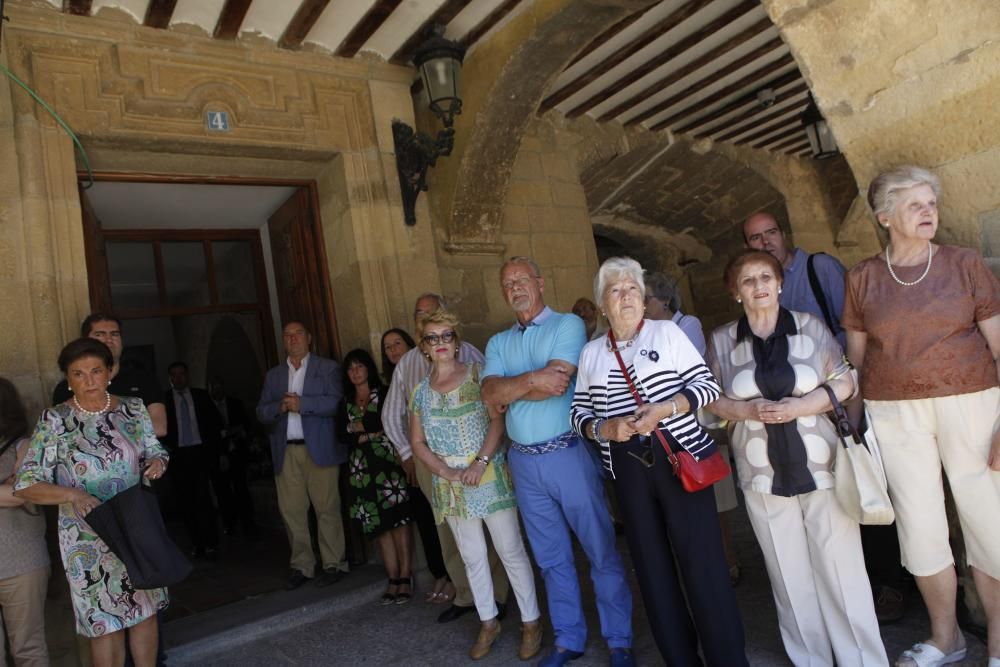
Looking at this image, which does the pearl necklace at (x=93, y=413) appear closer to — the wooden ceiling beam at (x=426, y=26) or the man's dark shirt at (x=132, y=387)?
the man's dark shirt at (x=132, y=387)

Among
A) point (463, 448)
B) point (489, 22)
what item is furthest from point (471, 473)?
point (489, 22)

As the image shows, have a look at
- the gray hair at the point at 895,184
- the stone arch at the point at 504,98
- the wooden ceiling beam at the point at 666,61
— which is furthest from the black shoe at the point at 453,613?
the wooden ceiling beam at the point at 666,61

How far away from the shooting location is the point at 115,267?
724 centimetres

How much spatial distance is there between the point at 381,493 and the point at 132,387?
4.17ft

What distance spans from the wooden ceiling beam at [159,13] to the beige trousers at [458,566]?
2521 millimetres

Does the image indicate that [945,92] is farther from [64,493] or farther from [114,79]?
[114,79]

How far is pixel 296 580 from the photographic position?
3967 mm

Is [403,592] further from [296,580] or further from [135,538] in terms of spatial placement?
[135,538]

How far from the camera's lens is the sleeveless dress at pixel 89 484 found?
2.56 m

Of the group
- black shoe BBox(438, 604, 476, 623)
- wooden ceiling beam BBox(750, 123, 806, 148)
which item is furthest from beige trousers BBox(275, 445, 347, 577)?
wooden ceiling beam BBox(750, 123, 806, 148)

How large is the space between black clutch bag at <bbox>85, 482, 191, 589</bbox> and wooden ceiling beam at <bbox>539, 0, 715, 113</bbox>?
3808mm

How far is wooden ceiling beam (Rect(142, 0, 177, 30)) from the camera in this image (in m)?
3.53

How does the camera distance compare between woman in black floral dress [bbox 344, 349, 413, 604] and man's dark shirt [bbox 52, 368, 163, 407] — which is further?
woman in black floral dress [bbox 344, 349, 413, 604]

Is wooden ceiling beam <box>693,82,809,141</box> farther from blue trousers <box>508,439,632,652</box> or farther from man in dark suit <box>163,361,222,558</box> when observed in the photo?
man in dark suit <box>163,361,222,558</box>
